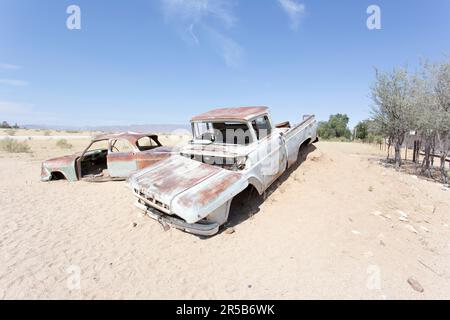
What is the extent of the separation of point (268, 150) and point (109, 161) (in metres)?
4.92

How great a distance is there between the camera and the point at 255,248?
3764 mm

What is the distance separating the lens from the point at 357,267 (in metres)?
3.26

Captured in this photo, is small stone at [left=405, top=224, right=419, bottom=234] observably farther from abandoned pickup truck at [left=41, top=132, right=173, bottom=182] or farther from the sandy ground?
abandoned pickup truck at [left=41, top=132, right=173, bottom=182]

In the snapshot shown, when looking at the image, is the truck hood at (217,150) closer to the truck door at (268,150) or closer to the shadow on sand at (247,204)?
the truck door at (268,150)

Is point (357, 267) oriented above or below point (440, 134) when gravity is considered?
below

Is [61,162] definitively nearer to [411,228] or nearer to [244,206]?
[244,206]

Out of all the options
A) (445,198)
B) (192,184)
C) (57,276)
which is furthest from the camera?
(445,198)

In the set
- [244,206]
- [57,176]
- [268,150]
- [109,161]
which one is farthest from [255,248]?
[57,176]

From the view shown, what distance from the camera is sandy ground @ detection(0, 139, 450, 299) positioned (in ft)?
9.74

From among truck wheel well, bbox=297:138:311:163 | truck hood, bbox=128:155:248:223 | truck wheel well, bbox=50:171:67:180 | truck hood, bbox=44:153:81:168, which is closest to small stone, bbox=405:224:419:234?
truck wheel well, bbox=297:138:311:163
